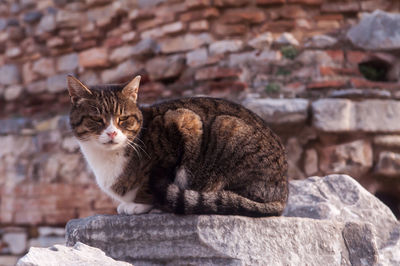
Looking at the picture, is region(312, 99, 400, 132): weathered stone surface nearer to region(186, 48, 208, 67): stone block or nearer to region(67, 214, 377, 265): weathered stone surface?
region(186, 48, 208, 67): stone block

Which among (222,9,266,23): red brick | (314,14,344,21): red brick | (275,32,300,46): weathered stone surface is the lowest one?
(275,32,300,46): weathered stone surface

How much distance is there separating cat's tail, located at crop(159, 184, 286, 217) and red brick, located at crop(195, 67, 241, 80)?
216 centimetres

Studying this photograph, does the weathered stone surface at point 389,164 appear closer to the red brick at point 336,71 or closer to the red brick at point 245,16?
the red brick at point 336,71

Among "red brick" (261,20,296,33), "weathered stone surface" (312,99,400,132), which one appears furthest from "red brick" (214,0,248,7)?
"weathered stone surface" (312,99,400,132)

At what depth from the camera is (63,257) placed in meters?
1.96

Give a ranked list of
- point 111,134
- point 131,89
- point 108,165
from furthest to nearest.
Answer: point 131,89, point 108,165, point 111,134

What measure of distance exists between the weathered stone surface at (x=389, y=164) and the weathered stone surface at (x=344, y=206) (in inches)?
45.4

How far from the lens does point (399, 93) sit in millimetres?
4375

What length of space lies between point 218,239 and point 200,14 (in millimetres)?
2879

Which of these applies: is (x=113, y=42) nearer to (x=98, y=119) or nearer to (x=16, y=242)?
(x=16, y=242)

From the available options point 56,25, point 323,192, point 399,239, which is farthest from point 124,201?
point 56,25

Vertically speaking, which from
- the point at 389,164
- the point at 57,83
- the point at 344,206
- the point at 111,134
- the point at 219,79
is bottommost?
the point at 389,164

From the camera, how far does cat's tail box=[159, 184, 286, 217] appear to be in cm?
229

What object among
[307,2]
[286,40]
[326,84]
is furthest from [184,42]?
[326,84]
